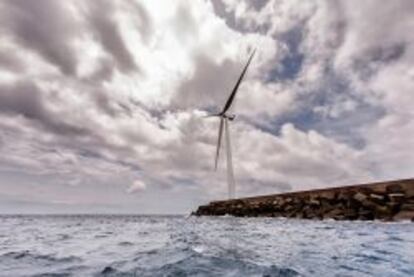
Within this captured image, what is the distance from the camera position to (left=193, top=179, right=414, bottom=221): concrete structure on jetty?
43469 mm

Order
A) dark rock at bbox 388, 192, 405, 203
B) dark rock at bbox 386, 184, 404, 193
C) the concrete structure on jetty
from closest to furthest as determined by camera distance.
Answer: the concrete structure on jetty, dark rock at bbox 388, 192, 405, 203, dark rock at bbox 386, 184, 404, 193

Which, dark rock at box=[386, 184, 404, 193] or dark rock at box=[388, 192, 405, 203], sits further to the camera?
dark rock at box=[386, 184, 404, 193]

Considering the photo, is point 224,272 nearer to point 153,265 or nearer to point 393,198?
point 153,265

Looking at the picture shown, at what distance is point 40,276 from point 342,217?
142 ft

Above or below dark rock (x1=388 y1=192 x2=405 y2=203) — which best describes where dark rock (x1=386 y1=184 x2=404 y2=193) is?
above

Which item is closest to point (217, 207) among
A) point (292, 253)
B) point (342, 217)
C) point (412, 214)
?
point (342, 217)

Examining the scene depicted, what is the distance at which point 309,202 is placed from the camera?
57.4 meters

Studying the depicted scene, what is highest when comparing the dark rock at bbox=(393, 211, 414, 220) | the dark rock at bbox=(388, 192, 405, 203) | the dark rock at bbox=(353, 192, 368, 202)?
the dark rock at bbox=(353, 192, 368, 202)

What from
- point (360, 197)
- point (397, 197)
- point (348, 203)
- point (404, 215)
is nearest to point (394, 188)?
point (397, 197)

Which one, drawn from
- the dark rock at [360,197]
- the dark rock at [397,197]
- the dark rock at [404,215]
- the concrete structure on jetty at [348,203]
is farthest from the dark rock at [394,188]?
the dark rock at [404,215]

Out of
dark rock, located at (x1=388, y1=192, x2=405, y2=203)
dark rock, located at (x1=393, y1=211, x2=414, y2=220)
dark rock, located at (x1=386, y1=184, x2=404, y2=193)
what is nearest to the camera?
dark rock, located at (x1=393, y1=211, x2=414, y2=220)

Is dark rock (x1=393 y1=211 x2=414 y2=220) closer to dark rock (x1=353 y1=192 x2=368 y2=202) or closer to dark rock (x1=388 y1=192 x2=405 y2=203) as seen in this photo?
dark rock (x1=388 y1=192 x2=405 y2=203)

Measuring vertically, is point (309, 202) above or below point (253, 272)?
above

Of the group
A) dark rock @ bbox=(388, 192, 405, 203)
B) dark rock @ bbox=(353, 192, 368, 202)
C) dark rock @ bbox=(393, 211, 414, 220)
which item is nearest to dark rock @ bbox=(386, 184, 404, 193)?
dark rock @ bbox=(388, 192, 405, 203)
